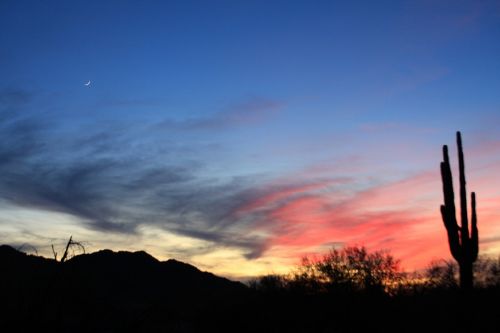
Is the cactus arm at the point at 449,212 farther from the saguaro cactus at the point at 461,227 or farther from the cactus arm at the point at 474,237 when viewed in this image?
the cactus arm at the point at 474,237

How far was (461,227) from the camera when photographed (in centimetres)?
2125

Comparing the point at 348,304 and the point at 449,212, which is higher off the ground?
the point at 449,212

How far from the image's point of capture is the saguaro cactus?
20.6 m

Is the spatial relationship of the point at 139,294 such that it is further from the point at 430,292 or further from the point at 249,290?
the point at 430,292

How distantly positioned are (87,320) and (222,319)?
24012mm

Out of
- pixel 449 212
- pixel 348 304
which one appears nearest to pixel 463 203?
pixel 449 212

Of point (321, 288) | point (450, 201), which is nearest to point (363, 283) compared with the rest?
point (321, 288)

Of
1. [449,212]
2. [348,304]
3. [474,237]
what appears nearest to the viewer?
[474,237]

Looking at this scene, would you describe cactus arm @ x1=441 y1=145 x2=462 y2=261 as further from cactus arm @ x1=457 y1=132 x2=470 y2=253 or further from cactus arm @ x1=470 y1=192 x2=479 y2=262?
cactus arm @ x1=470 y1=192 x2=479 y2=262

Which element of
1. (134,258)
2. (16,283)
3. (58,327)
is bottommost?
(58,327)

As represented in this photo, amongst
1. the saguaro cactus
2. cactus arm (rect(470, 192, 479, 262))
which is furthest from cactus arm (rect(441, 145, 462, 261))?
cactus arm (rect(470, 192, 479, 262))

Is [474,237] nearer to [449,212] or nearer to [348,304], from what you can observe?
[449,212]

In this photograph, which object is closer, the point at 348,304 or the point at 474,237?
the point at 474,237

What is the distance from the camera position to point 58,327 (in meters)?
4.30
